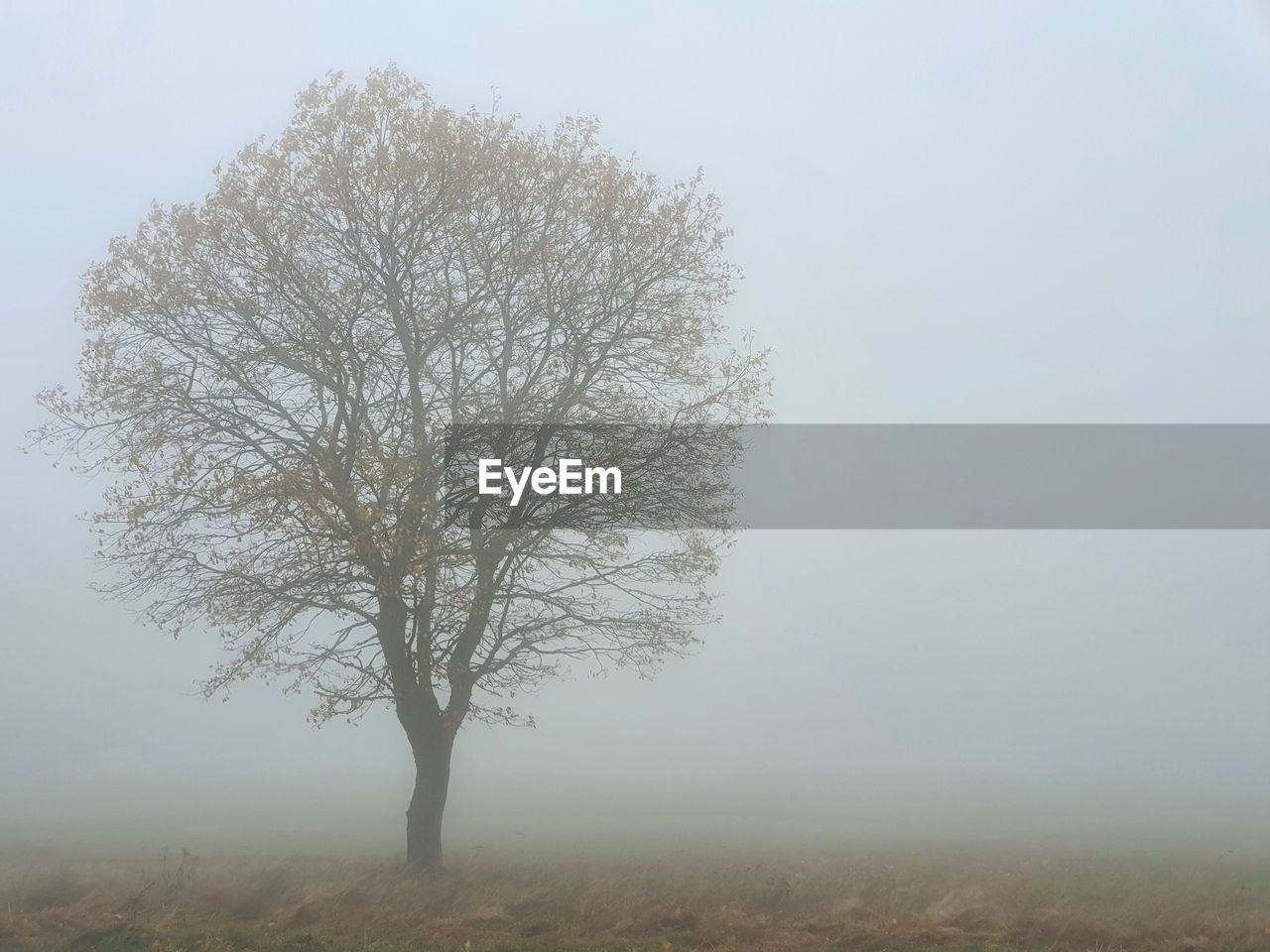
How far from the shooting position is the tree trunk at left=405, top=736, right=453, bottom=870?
1180cm

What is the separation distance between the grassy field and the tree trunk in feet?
0.96

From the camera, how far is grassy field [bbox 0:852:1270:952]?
10758 mm

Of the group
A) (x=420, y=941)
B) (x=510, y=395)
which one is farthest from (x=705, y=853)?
(x=510, y=395)

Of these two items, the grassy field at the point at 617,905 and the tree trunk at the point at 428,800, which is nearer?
the grassy field at the point at 617,905

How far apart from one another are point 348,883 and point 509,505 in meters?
4.12

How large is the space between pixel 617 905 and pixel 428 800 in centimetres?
231

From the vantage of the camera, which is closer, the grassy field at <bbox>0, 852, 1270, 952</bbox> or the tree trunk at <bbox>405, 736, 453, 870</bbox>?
the grassy field at <bbox>0, 852, 1270, 952</bbox>

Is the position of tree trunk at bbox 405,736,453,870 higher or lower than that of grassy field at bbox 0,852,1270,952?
higher

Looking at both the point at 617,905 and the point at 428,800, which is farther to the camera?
the point at 428,800

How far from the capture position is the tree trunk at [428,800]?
38.7 ft

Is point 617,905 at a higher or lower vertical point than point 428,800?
lower

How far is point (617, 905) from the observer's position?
1102 centimetres

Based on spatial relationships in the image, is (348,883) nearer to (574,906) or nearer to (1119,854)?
(574,906)

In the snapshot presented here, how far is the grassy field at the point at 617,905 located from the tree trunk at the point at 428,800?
0.96 feet
